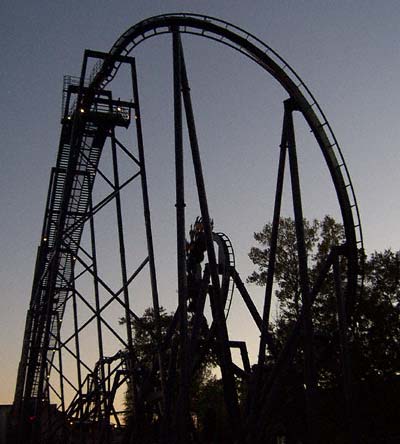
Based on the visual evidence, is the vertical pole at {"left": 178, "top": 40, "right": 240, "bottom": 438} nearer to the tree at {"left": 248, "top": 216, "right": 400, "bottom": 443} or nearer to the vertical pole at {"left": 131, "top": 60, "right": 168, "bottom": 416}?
the vertical pole at {"left": 131, "top": 60, "right": 168, "bottom": 416}

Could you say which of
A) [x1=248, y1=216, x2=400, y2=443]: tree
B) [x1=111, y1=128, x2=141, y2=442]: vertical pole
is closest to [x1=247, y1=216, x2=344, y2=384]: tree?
[x1=248, y1=216, x2=400, y2=443]: tree

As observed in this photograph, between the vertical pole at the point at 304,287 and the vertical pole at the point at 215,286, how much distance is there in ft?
4.27

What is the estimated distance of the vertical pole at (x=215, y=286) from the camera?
9750 millimetres

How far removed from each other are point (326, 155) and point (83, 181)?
339 inches

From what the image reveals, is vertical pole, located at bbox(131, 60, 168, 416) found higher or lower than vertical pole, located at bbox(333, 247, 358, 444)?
higher

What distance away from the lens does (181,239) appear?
10195mm

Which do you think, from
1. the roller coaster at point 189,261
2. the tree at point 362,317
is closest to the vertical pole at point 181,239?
the roller coaster at point 189,261

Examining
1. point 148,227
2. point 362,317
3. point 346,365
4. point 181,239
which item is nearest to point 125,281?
point 148,227

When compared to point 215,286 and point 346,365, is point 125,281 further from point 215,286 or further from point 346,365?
point 346,365

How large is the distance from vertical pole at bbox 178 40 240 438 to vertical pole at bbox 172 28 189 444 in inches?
15.2

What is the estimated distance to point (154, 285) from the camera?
40.9 ft

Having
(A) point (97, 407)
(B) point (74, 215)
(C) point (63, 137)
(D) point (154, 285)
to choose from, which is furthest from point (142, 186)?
(A) point (97, 407)

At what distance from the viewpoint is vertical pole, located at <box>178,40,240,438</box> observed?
32.0ft

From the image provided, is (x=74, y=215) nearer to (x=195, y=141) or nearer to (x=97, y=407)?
(x=97, y=407)
